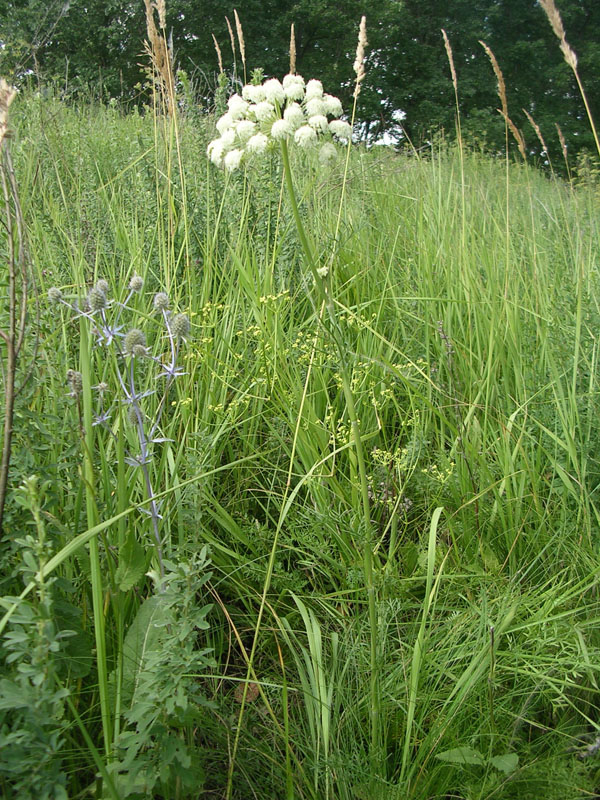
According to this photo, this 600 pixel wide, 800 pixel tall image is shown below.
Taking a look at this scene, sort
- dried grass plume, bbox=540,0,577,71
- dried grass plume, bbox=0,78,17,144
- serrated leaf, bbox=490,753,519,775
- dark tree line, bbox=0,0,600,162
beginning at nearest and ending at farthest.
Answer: dried grass plume, bbox=0,78,17,144
serrated leaf, bbox=490,753,519,775
dried grass plume, bbox=540,0,577,71
dark tree line, bbox=0,0,600,162

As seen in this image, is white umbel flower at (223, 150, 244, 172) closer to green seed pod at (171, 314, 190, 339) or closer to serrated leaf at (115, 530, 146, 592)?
green seed pod at (171, 314, 190, 339)

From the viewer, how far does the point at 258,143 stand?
3.92 ft

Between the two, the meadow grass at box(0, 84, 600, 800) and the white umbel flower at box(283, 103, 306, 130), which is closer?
the meadow grass at box(0, 84, 600, 800)

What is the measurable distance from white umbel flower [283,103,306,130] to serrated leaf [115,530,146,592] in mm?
898

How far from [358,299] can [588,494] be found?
1229 millimetres

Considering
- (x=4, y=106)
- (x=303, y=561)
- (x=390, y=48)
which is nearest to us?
(x=4, y=106)

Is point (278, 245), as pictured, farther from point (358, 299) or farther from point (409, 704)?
point (409, 704)

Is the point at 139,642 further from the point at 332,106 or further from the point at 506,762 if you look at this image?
the point at 332,106

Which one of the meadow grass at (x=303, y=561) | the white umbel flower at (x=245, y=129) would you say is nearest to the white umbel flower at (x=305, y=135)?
the white umbel flower at (x=245, y=129)

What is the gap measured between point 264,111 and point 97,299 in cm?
53

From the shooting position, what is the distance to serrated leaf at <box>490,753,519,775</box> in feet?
3.51

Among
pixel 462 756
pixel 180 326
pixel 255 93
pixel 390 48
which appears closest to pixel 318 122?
pixel 255 93

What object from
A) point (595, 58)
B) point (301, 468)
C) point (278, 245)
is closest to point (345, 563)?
point (301, 468)

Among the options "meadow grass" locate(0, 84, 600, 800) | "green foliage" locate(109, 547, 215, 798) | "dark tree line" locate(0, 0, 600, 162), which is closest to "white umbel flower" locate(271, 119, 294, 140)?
"meadow grass" locate(0, 84, 600, 800)
